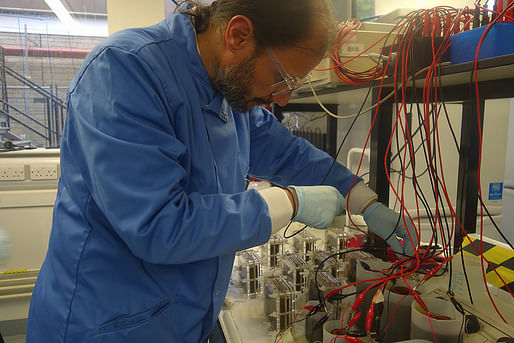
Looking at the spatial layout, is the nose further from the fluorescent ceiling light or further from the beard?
the fluorescent ceiling light

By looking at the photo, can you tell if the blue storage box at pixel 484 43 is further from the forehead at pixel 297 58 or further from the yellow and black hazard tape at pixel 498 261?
the yellow and black hazard tape at pixel 498 261

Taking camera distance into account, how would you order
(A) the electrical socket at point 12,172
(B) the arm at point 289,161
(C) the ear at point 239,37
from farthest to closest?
(A) the electrical socket at point 12,172, (B) the arm at point 289,161, (C) the ear at point 239,37

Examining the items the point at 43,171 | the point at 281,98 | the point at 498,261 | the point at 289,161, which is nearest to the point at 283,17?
the point at 281,98

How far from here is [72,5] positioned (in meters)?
2.70

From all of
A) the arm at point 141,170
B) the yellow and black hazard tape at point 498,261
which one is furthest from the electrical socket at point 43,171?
the yellow and black hazard tape at point 498,261

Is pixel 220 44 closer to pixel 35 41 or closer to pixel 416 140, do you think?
pixel 416 140

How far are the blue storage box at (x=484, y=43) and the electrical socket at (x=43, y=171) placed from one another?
8.20ft

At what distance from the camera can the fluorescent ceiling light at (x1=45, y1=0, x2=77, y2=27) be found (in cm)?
267

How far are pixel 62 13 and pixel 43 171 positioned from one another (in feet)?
3.75

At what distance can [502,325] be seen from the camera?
1.05 metres

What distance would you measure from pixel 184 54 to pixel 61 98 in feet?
7.35

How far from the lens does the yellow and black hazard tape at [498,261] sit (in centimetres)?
114

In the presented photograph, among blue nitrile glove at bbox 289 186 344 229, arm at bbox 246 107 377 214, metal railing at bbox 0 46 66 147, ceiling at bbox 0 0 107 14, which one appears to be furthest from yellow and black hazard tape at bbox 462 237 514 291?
ceiling at bbox 0 0 107 14

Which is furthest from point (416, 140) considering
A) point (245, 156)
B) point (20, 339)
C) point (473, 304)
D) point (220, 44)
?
point (20, 339)
